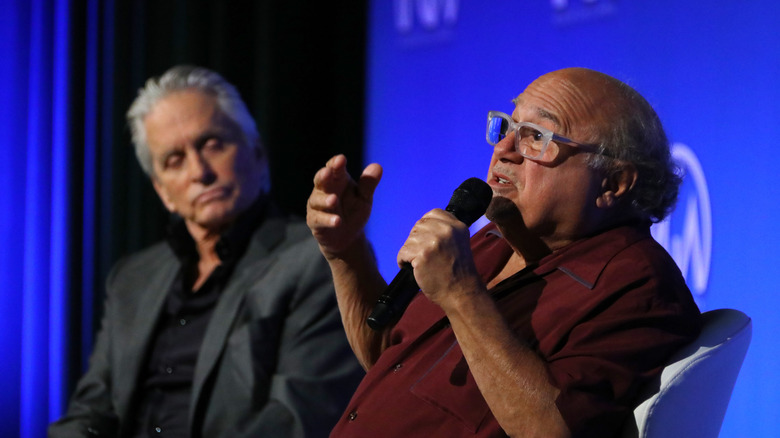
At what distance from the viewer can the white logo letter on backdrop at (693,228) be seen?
2006 millimetres

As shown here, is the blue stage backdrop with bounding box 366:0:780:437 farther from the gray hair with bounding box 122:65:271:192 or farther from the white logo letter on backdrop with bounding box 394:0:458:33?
the gray hair with bounding box 122:65:271:192

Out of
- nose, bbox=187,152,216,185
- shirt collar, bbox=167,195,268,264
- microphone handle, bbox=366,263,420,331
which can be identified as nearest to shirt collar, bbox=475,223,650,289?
microphone handle, bbox=366,263,420,331

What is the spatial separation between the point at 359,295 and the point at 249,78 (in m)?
2.08

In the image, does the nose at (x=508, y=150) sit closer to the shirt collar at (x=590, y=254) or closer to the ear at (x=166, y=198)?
the shirt collar at (x=590, y=254)

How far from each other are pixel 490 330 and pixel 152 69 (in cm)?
278

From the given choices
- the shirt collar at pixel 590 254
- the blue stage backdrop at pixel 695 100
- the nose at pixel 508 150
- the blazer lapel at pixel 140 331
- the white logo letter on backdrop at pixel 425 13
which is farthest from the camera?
the white logo letter on backdrop at pixel 425 13

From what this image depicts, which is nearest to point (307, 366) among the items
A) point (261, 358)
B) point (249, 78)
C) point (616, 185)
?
point (261, 358)

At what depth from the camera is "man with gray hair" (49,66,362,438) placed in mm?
2207

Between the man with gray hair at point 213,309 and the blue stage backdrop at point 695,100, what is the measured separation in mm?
724

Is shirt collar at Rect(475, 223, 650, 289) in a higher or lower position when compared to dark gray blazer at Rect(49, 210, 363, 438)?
higher

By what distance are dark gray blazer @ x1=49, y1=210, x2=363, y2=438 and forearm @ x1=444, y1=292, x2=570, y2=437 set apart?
1.01m

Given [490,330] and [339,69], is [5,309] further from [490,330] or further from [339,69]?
[490,330]

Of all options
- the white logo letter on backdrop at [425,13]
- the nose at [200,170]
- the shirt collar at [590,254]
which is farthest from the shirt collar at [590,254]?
the white logo letter on backdrop at [425,13]

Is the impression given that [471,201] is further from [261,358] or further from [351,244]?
[261,358]
